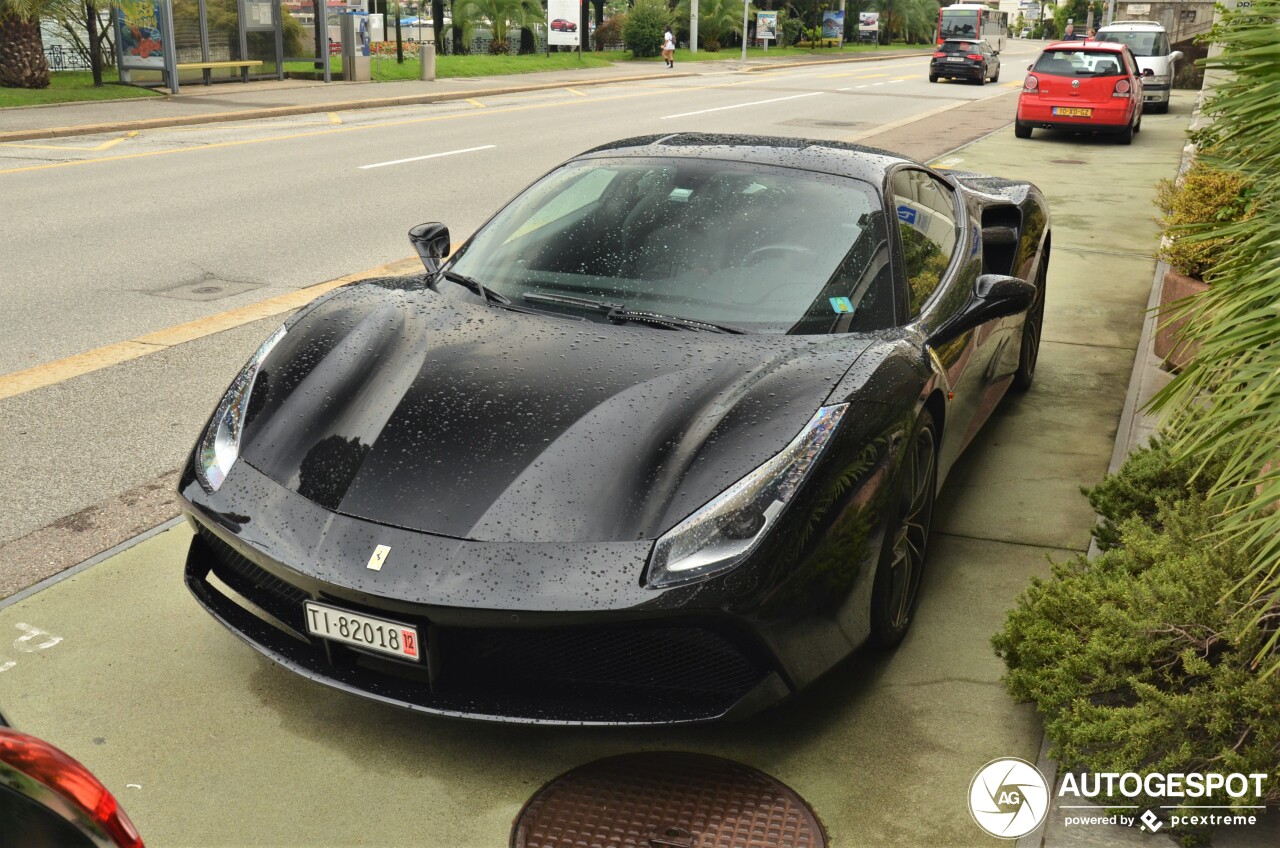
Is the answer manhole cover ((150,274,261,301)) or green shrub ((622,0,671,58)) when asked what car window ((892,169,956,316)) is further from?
green shrub ((622,0,671,58))

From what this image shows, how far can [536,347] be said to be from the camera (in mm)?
3689

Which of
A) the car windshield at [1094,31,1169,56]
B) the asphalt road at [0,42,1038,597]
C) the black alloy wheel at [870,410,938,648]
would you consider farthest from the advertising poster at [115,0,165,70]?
the black alloy wheel at [870,410,938,648]

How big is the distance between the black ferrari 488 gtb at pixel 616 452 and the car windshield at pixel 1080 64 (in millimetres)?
16699

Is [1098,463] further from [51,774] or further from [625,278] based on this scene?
[51,774]

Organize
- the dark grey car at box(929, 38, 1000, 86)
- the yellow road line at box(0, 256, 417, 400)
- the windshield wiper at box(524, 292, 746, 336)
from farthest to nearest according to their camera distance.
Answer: the dark grey car at box(929, 38, 1000, 86), the yellow road line at box(0, 256, 417, 400), the windshield wiper at box(524, 292, 746, 336)

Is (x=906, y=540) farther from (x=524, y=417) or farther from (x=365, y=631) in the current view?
(x=365, y=631)

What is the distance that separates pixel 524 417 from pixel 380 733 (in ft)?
2.98

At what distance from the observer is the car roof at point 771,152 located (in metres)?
4.47

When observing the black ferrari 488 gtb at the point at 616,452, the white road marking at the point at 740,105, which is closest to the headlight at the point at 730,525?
the black ferrari 488 gtb at the point at 616,452

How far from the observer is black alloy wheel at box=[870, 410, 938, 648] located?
347 cm

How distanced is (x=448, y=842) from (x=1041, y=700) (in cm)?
152

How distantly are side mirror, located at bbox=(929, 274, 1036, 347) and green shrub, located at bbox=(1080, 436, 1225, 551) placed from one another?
27.0 inches

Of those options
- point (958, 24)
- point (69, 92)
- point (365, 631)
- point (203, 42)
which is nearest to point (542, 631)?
point (365, 631)

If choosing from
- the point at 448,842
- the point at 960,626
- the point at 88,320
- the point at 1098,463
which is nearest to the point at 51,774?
the point at 448,842
